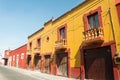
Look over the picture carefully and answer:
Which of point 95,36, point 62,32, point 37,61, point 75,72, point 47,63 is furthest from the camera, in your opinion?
point 37,61

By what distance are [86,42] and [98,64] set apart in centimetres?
220

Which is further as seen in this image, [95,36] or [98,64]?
[98,64]

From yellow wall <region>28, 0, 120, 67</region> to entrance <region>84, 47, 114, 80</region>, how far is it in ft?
3.41

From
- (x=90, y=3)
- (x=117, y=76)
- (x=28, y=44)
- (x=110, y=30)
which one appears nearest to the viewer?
(x=117, y=76)

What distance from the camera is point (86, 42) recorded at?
13086 millimetres

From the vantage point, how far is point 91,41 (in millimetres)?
12531

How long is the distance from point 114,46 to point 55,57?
31.5 feet

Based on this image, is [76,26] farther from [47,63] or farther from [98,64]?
[47,63]

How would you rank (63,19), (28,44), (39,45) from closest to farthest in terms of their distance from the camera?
(63,19) < (39,45) < (28,44)

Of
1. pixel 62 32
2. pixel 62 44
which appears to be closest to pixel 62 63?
pixel 62 44

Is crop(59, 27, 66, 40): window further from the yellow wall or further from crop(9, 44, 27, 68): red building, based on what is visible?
crop(9, 44, 27, 68): red building

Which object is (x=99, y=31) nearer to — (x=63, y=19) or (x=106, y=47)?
(x=106, y=47)

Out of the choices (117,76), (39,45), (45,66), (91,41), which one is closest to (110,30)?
(91,41)

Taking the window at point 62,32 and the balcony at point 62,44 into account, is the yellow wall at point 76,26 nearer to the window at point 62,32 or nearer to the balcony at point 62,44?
the balcony at point 62,44
